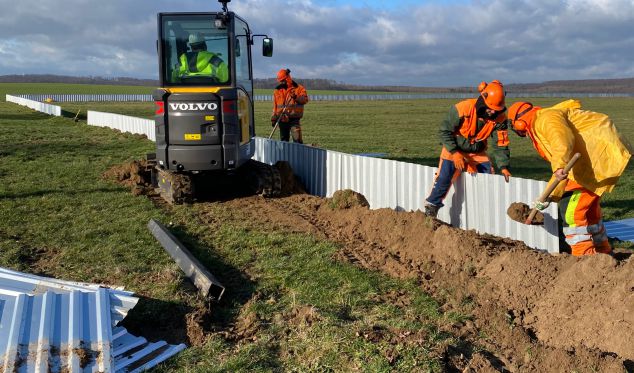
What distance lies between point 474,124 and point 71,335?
508cm

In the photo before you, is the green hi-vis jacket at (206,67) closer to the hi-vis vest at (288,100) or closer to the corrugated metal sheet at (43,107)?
the hi-vis vest at (288,100)

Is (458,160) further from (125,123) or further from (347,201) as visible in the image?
(125,123)

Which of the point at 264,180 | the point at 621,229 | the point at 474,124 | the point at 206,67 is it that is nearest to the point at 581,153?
the point at 474,124

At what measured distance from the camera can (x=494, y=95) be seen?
260 inches

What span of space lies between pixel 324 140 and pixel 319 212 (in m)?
12.3

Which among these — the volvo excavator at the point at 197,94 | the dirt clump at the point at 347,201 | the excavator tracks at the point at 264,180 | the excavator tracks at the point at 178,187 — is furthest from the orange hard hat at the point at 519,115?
the excavator tracks at the point at 178,187

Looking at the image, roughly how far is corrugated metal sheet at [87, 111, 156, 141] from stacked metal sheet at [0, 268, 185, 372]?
13.2m

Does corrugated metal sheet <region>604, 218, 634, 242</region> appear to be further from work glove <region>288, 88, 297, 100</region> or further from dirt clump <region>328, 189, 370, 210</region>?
work glove <region>288, 88, 297, 100</region>

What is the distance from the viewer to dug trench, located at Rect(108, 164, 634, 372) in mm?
3953

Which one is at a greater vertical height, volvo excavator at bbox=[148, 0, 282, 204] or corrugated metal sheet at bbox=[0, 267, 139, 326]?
volvo excavator at bbox=[148, 0, 282, 204]

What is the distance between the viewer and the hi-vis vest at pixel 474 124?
6980 mm

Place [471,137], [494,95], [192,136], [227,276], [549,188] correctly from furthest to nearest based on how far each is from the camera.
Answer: [192,136] < [471,137] < [494,95] < [227,276] < [549,188]

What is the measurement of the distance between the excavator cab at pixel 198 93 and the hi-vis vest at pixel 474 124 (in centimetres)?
363

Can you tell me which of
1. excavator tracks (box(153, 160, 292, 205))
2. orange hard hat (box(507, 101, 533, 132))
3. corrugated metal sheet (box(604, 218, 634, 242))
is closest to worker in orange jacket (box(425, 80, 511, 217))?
orange hard hat (box(507, 101, 533, 132))
